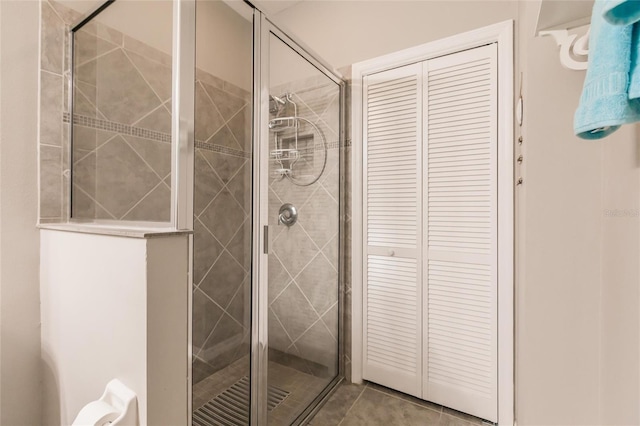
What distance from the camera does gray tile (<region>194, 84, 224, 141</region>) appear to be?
985 millimetres

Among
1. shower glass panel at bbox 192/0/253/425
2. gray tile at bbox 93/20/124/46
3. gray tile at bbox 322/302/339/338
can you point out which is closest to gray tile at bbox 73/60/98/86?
gray tile at bbox 93/20/124/46

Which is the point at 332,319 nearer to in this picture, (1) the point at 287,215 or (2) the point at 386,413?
(2) the point at 386,413

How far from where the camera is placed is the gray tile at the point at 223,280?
1.06 m

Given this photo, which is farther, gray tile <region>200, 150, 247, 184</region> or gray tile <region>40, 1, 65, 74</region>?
gray tile <region>40, 1, 65, 74</region>

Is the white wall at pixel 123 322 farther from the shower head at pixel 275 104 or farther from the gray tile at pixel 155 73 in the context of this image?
the shower head at pixel 275 104

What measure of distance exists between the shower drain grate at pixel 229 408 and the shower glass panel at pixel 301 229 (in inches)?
5.5

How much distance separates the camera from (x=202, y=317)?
1012 millimetres

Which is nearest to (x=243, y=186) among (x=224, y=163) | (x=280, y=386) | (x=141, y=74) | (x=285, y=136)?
(x=224, y=163)

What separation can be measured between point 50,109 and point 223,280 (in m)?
0.97

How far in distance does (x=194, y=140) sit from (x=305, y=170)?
26.7 inches

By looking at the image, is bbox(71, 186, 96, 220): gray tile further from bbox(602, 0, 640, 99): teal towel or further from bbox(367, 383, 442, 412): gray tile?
bbox(367, 383, 442, 412): gray tile

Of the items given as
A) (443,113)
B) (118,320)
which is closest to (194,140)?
(118,320)

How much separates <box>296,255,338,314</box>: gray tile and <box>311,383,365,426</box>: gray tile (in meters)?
0.49

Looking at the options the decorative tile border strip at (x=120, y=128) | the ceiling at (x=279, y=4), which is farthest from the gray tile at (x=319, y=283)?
the ceiling at (x=279, y=4)
